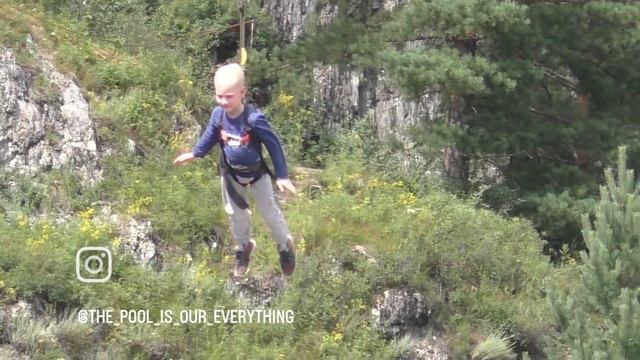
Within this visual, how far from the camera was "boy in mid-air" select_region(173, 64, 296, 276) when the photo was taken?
454 centimetres

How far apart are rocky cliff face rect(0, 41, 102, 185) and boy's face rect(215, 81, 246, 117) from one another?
11.5 ft

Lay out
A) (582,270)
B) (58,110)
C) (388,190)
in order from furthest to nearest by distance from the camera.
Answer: (388,190) < (58,110) < (582,270)

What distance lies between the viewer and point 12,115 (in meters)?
7.89

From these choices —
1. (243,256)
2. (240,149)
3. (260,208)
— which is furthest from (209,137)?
(243,256)

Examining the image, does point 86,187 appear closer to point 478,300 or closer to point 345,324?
point 345,324

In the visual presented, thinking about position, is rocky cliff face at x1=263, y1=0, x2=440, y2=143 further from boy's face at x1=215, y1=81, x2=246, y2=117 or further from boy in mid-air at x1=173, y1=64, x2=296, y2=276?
boy's face at x1=215, y1=81, x2=246, y2=117

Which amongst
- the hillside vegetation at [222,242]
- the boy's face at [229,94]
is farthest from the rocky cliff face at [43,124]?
the boy's face at [229,94]

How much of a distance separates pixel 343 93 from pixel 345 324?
6201 millimetres

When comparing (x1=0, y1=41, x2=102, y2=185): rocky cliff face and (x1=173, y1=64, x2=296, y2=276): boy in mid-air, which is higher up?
(x1=173, y1=64, x2=296, y2=276): boy in mid-air

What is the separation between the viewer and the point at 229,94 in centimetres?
453

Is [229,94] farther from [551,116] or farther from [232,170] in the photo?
[551,116]

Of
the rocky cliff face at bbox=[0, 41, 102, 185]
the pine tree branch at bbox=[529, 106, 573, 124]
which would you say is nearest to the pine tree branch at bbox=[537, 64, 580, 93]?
the pine tree branch at bbox=[529, 106, 573, 124]

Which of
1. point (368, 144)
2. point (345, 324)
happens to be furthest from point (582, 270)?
point (368, 144)

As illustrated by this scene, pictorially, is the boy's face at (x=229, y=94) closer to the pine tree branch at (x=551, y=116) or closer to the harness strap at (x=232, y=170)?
the harness strap at (x=232, y=170)
